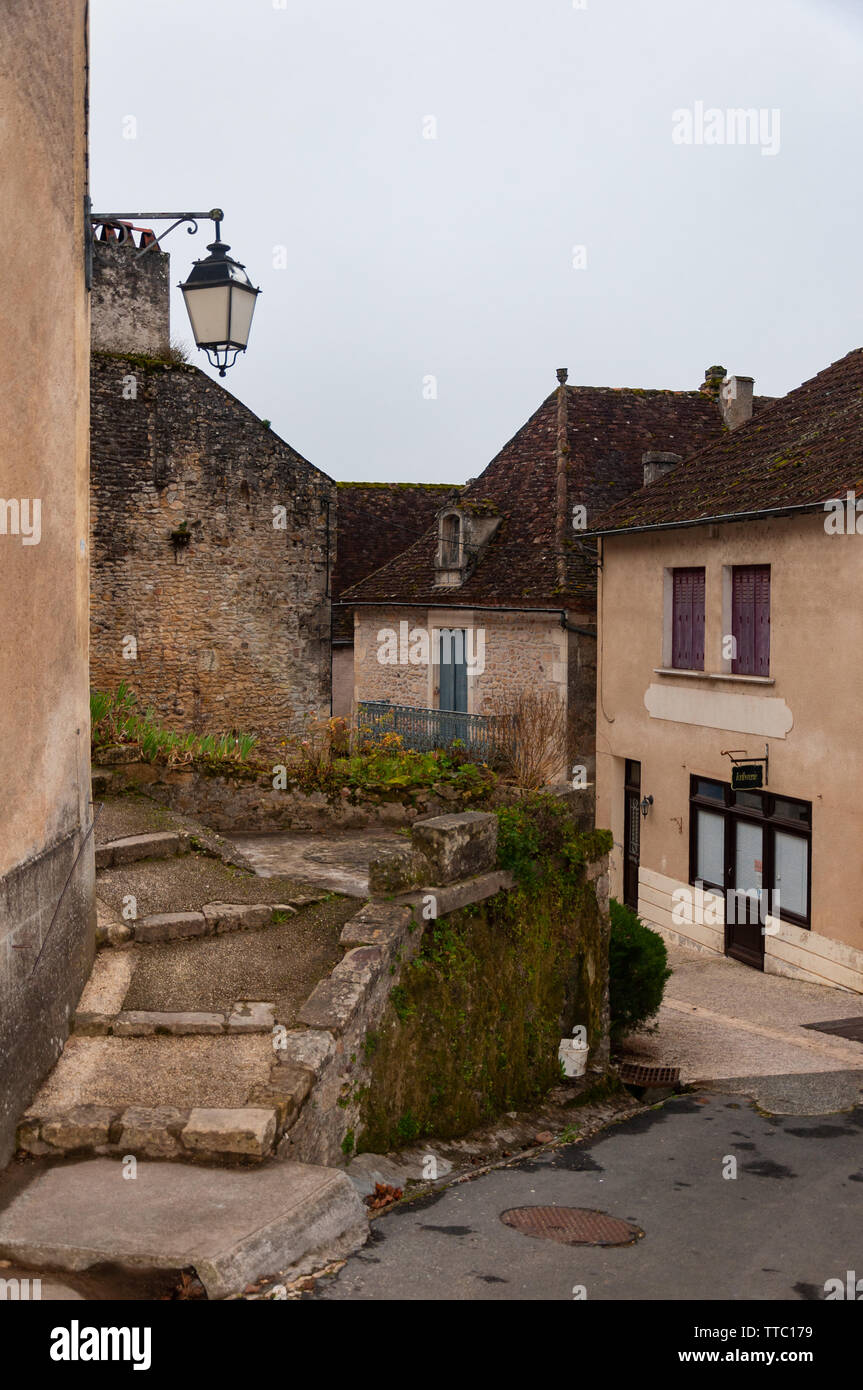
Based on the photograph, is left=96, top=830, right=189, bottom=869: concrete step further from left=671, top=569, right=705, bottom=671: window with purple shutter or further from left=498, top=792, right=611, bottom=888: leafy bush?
left=671, top=569, right=705, bottom=671: window with purple shutter

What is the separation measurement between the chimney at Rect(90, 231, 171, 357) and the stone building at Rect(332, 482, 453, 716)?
664 cm

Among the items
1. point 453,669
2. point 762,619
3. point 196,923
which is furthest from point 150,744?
point 453,669

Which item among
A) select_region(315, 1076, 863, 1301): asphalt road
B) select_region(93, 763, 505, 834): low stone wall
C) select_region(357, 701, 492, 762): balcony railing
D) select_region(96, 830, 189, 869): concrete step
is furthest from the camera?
select_region(357, 701, 492, 762): balcony railing

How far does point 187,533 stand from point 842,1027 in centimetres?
1393

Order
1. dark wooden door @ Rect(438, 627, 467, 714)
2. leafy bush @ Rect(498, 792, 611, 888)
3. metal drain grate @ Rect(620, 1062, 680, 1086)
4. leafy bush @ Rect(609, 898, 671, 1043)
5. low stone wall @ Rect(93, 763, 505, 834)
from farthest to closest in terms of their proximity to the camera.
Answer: dark wooden door @ Rect(438, 627, 467, 714)
low stone wall @ Rect(93, 763, 505, 834)
leafy bush @ Rect(609, 898, 671, 1043)
metal drain grate @ Rect(620, 1062, 680, 1086)
leafy bush @ Rect(498, 792, 611, 888)

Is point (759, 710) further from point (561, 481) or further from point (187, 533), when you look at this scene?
point (187, 533)

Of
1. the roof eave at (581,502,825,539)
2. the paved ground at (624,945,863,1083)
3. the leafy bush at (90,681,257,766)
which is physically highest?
the roof eave at (581,502,825,539)

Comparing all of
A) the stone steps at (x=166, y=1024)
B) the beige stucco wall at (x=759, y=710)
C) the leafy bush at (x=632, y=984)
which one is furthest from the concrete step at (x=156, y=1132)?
the beige stucco wall at (x=759, y=710)

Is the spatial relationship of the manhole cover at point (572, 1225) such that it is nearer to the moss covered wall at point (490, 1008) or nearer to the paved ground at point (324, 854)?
the moss covered wall at point (490, 1008)

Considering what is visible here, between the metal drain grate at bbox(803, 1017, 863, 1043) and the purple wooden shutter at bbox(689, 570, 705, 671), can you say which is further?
the purple wooden shutter at bbox(689, 570, 705, 671)

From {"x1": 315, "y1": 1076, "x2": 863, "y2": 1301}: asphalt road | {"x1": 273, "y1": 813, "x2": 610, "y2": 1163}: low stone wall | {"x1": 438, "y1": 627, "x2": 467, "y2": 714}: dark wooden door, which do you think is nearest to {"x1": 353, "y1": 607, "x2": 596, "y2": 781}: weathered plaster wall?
{"x1": 438, "y1": 627, "x2": 467, "y2": 714}: dark wooden door

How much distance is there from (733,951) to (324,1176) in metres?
11.2

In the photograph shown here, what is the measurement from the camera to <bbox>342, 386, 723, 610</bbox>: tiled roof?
20.5 metres
